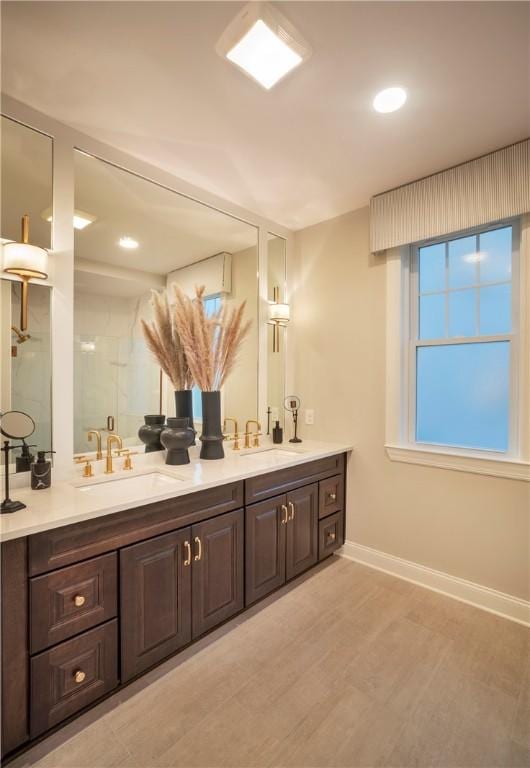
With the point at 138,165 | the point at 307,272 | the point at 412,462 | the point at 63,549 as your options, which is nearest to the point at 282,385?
the point at 307,272

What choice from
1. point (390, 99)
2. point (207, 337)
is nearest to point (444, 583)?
point (207, 337)

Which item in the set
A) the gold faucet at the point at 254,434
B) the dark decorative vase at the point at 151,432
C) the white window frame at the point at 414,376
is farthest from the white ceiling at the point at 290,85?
the gold faucet at the point at 254,434

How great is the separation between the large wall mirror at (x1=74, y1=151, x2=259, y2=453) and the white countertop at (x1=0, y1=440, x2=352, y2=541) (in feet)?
0.70

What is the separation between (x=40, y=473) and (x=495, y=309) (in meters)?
2.62

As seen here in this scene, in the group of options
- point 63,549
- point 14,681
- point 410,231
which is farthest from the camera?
point 410,231

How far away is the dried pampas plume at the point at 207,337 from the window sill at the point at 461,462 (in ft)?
4.25

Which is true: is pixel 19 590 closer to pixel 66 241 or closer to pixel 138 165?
pixel 66 241

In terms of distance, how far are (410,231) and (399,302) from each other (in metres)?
0.46

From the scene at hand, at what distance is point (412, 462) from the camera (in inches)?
97.4

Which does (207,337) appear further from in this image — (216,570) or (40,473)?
(216,570)

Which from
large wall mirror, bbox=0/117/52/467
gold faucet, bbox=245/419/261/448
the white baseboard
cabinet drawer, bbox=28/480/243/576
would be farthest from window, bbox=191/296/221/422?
the white baseboard

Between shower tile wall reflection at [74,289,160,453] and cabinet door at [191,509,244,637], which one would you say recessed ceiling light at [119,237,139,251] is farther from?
cabinet door at [191,509,244,637]

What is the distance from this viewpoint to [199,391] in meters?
2.47

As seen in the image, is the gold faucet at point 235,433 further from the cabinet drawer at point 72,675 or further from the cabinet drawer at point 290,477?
the cabinet drawer at point 72,675
